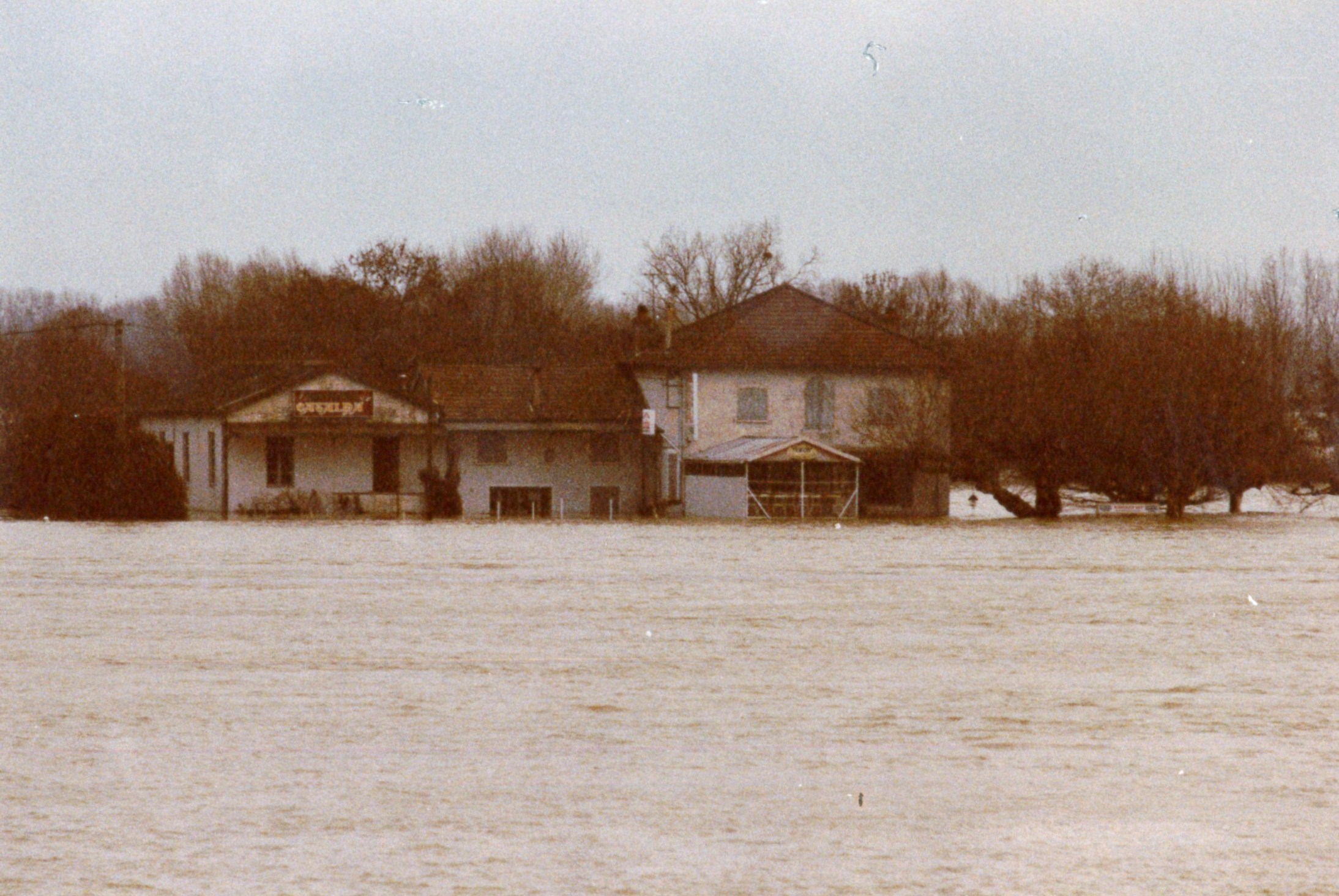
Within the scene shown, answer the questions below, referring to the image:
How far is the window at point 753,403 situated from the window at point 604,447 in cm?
406

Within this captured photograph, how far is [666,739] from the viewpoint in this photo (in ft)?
47.0

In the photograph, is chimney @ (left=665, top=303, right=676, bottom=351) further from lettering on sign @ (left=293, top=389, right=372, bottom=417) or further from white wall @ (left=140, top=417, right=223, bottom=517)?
white wall @ (left=140, top=417, right=223, bottom=517)

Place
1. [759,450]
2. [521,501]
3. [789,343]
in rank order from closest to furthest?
[759,450]
[521,501]
[789,343]

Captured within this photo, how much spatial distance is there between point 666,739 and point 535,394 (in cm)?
5093

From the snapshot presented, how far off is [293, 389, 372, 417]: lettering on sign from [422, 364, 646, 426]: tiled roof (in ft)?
6.97

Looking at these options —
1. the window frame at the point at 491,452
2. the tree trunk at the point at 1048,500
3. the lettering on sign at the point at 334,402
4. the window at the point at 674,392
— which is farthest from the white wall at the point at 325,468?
the tree trunk at the point at 1048,500

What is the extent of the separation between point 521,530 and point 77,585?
21.0 meters

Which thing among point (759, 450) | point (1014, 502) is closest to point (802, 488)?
point (759, 450)

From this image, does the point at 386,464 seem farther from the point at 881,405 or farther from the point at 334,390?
the point at 881,405

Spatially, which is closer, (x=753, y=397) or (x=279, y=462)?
(x=279, y=462)

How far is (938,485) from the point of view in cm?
6272

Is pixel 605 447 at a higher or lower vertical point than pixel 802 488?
higher

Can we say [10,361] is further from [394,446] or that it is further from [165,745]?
[165,745]

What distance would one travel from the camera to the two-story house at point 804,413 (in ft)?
200
